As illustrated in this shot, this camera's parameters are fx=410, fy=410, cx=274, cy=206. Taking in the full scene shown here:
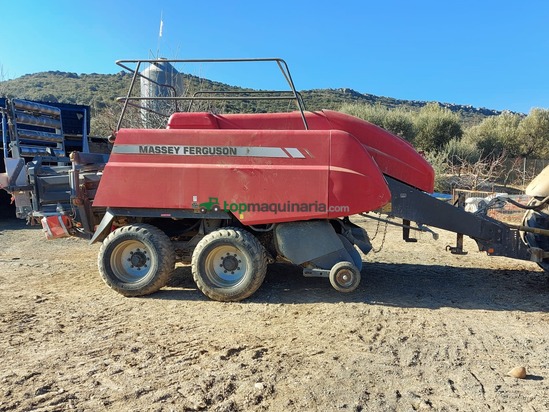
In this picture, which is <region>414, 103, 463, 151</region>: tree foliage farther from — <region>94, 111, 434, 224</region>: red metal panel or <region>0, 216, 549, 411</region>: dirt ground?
<region>94, 111, 434, 224</region>: red metal panel

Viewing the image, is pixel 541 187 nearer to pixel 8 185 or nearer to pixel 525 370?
pixel 525 370

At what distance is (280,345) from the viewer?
149 inches

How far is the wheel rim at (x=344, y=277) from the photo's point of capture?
484 cm

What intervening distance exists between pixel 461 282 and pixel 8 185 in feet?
21.5

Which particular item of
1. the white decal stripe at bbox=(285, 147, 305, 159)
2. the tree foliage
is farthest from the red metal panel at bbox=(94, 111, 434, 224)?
the tree foliage

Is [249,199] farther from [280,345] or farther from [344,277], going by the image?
[280,345]

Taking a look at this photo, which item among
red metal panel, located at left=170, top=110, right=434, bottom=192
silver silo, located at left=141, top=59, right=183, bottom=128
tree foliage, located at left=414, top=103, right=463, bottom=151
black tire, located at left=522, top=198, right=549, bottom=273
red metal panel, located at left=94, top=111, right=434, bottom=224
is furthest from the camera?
tree foliage, located at left=414, top=103, right=463, bottom=151

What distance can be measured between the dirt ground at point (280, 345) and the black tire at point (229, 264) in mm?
187

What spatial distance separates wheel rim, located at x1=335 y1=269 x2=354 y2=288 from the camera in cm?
484

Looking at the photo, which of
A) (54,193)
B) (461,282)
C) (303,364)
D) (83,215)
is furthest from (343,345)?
(54,193)

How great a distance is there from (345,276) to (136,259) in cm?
264

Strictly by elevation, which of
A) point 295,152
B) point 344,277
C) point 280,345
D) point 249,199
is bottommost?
point 280,345

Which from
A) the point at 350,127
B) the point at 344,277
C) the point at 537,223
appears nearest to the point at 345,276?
the point at 344,277

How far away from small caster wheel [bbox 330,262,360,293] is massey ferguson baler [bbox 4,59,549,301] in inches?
0.5
